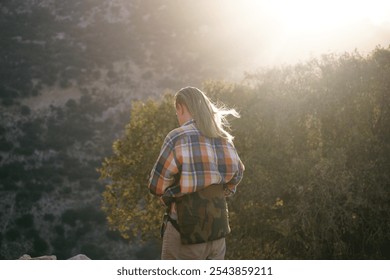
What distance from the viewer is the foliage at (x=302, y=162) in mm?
16984

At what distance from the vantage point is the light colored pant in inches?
177

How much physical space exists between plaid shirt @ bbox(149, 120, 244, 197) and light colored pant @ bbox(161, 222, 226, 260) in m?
0.41

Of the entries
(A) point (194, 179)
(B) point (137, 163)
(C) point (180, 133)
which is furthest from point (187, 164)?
(B) point (137, 163)

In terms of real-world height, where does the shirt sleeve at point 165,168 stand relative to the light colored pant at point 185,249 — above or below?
above

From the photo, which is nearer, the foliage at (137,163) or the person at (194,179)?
the person at (194,179)

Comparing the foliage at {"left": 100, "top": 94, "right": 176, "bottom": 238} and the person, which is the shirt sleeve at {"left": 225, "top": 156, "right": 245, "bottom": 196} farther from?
the foliage at {"left": 100, "top": 94, "right": 176, "bottom": 238}

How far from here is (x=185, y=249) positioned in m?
4.51

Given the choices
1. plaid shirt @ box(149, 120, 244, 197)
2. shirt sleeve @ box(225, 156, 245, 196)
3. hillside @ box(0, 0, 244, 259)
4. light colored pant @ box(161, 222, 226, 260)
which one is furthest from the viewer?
hillside @ box(0, 0, 244, 259)

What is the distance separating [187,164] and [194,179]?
0.15 m

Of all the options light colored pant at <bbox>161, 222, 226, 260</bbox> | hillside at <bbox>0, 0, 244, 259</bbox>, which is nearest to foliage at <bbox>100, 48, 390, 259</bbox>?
light colored pant at <bbox>161, 222, 226, 260</bbox>

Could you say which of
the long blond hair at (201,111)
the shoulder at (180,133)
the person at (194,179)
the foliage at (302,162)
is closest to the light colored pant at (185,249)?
the person at (194,179)

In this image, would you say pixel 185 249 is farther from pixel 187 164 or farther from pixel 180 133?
pixel 180 133

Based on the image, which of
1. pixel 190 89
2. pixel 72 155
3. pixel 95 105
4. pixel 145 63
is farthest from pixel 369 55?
pixel 145 63

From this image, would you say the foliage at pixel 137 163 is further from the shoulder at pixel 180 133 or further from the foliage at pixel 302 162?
the shoulder at pixel 180 133
